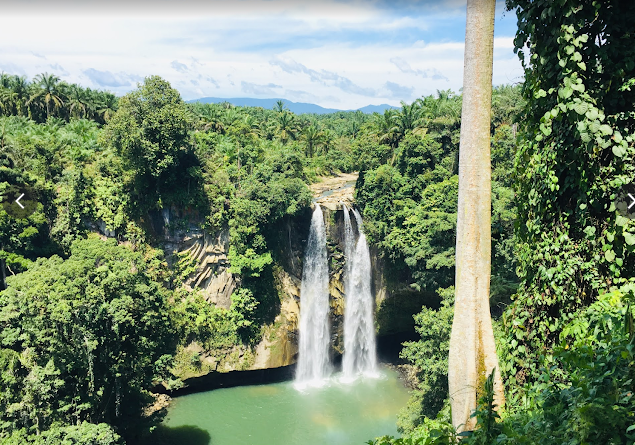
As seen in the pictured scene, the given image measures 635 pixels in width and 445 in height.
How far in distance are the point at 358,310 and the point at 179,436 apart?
840 centimetres

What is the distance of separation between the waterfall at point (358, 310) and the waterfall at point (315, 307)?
0.90 metres

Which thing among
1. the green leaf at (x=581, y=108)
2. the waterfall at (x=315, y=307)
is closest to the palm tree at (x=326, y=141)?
the waterfall at (x=315, y=307)

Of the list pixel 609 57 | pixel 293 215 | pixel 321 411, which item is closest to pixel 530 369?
pixel 609 57

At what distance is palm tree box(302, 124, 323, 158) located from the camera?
113ft

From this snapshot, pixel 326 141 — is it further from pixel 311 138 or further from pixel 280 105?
pixel 280 105

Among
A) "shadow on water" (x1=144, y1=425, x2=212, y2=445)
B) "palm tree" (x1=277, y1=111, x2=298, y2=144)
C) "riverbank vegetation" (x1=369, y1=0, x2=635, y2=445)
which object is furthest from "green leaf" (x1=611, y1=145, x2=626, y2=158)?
"palm tree" (x1=277, y1=111, x2=298, y2=144)

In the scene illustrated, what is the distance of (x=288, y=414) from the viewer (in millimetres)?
16094

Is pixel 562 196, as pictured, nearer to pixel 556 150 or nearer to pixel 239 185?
pixel 556 150

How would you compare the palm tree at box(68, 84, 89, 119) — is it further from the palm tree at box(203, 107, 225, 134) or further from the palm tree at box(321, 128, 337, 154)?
the palm tree at box(321, 128, 337, 154)

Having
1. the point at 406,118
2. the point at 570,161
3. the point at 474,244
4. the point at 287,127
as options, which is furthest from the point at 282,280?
the point at 287,127

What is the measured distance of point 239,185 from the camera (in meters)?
19.8

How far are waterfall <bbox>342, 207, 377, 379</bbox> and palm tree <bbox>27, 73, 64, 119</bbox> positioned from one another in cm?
1980

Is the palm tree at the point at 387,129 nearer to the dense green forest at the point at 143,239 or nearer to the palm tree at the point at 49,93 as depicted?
the dense green forest at the point at 143,239

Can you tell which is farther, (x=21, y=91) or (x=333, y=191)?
(x=21, y=91)
